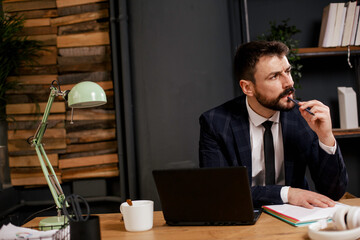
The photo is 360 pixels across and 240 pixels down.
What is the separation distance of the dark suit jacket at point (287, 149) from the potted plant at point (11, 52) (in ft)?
5.38

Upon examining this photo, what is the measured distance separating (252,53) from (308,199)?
1.00 metres

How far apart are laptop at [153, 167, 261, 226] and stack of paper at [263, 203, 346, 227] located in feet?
0.32

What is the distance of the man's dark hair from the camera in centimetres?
213

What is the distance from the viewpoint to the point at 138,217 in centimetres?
135

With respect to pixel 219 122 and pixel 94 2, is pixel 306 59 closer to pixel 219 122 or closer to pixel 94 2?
pixel 219 122

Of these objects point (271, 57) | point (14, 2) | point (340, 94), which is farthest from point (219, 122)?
point (14, 2)

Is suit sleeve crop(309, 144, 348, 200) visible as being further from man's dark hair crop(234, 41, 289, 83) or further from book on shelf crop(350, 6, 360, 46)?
book on shelf crop(350, 6, 360, 46)

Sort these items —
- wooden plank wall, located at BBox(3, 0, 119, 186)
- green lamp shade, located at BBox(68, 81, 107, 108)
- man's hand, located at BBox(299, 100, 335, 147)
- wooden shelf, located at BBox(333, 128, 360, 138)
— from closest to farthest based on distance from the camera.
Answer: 1. green lamp shade, located at BBox(68, 81, 107, 108)
2. man's hand, located at BBox(299, 100, 335, 147)
3. wooden shelf, located at BBox(333, 128, 360, 138)
4. wooden plank wall, located at BBox(3, 0, 119, 186)

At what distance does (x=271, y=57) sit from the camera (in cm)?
213

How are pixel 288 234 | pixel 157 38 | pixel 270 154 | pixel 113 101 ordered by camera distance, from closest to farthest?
1. pixel 288 234
2. pixel 270 154
3. pixel 157 38
4. pixel 113 101

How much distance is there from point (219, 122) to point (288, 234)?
39.9 inches

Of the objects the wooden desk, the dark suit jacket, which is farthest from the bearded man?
the wooden desk

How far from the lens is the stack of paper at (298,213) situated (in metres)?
1.28

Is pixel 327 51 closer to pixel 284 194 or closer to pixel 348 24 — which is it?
pixel 348 24
